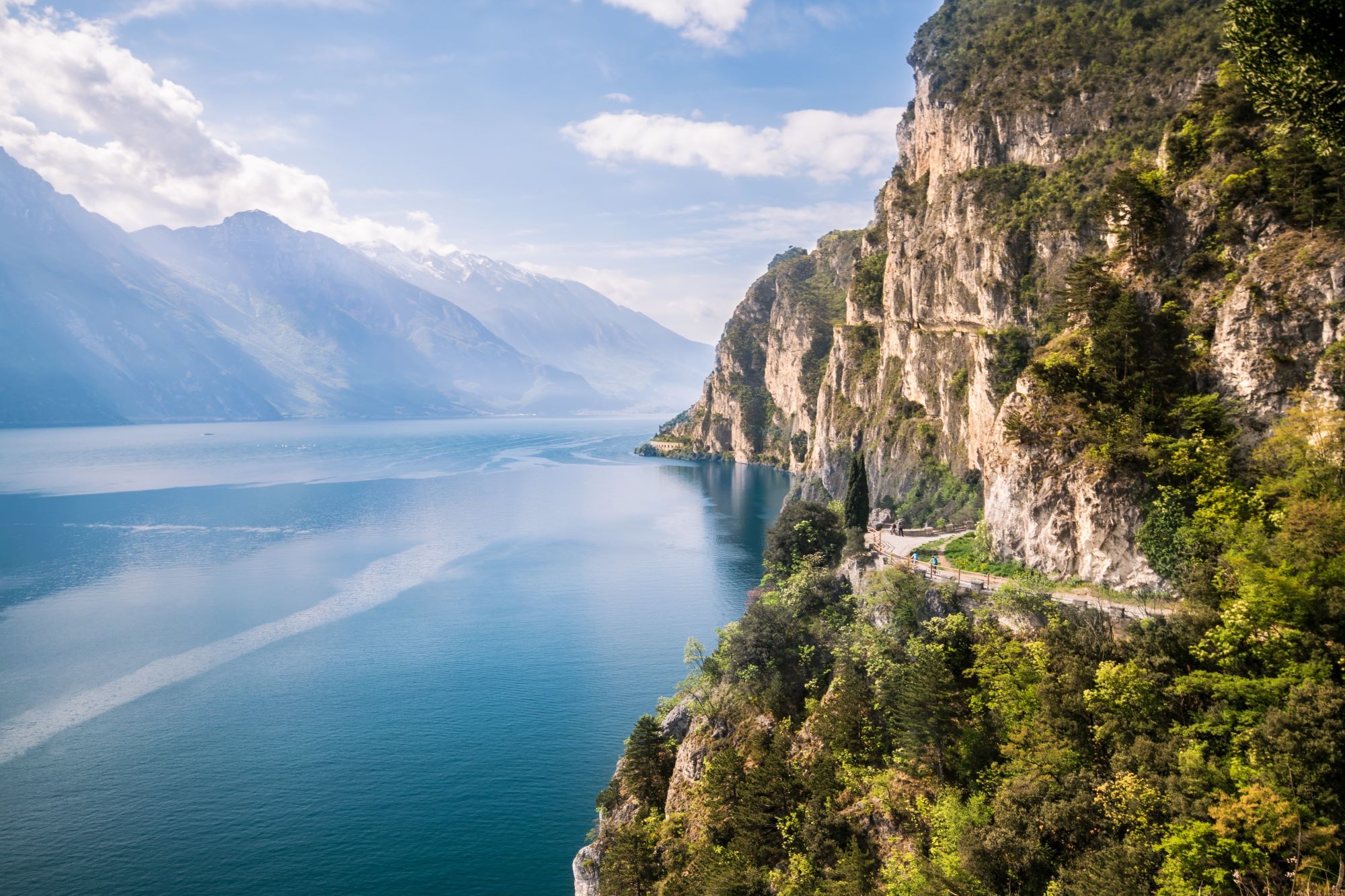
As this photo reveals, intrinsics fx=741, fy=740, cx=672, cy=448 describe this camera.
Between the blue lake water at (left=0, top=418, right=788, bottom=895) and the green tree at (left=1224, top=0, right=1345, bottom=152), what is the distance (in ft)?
116

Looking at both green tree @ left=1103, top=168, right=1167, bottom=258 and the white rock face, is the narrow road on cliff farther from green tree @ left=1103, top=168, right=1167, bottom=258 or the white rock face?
the white rock face

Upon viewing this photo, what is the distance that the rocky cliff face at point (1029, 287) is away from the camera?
92.2ft

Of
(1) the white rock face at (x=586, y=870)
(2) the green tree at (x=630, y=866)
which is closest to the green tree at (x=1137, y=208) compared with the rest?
(2) the green tree at (x=630, y=866)

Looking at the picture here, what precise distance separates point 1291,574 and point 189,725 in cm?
5160

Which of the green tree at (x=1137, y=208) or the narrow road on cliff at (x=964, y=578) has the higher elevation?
the green tree at (x=1137, y=208)

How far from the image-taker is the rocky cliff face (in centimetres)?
2809

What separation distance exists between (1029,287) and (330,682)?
59120 mm

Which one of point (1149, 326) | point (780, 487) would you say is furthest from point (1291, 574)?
point (780, 487)

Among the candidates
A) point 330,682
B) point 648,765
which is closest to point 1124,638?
point 648,765

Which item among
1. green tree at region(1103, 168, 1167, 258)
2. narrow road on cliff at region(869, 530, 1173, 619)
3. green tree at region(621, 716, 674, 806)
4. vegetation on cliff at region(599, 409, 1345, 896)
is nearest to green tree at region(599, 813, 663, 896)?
vegetation on cliff at region(599, 409, 1345, 896)

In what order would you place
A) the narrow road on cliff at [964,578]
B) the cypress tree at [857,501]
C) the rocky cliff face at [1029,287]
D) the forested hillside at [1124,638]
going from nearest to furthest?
the forested hillside at [1124,638] < the narrow road on cliff at [964,578] < the rocky cliff face at [1029,287] < the cypress tree at [857,501]

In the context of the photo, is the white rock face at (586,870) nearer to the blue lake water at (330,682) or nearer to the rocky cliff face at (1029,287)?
the blue lake water at (330,682)

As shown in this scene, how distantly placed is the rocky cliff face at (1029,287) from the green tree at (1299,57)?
455 inches

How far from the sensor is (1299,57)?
17.4m
